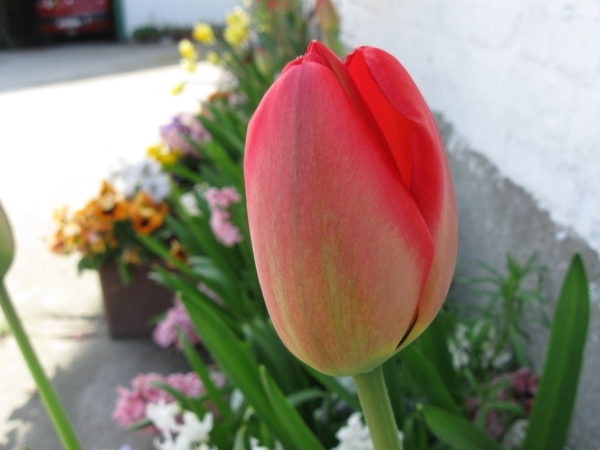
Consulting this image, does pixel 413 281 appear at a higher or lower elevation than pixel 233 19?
higher

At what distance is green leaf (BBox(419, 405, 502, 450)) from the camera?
0.61 m

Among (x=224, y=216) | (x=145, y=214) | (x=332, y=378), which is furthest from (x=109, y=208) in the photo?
(x=332, y=378)

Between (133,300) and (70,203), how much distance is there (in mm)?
1474

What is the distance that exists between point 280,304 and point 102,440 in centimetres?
151

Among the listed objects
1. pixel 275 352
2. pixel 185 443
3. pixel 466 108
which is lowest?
pixel 275 352

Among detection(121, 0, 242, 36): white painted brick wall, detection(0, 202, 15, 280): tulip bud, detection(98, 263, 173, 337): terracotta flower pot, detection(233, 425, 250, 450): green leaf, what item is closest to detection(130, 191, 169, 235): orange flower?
detection(98, 263, 173, 337): terracotta flower pot

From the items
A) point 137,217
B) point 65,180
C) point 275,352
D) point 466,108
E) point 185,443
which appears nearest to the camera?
point 185,443

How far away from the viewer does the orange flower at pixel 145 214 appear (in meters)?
2.12

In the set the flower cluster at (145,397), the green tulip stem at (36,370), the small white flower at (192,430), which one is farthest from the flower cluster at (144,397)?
the green tulip stem at (36,370)

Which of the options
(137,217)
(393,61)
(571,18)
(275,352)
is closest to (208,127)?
(137,217)

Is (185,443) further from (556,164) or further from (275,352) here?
(556,164)

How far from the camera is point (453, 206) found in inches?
14.1

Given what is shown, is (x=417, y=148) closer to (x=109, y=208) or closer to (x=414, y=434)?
(x=414, y=434)

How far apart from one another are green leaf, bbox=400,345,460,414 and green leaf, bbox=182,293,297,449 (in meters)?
0.18
